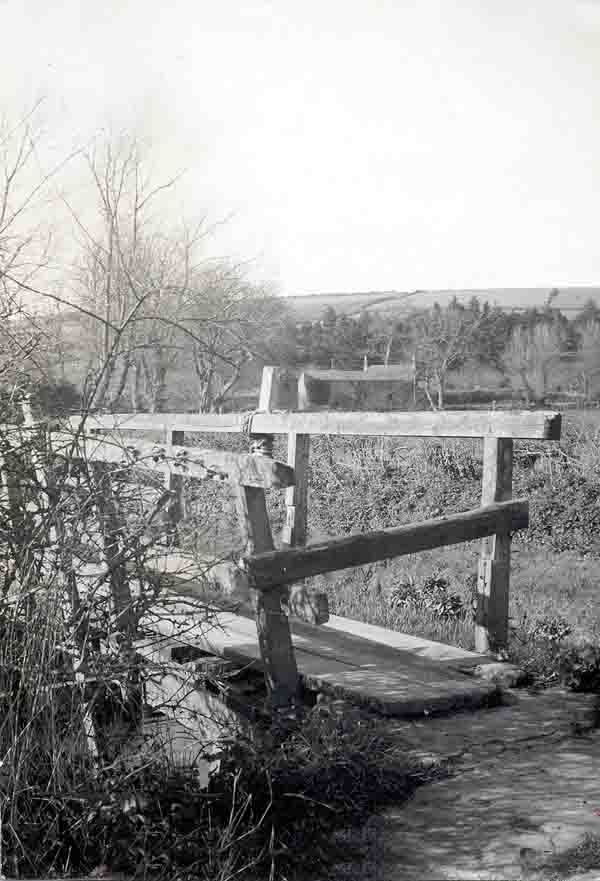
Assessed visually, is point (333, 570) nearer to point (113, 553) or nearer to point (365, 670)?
point (365, 670)

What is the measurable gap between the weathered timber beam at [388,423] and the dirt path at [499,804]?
4.62ft

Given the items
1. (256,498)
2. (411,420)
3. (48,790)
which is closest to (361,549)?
(256,498)

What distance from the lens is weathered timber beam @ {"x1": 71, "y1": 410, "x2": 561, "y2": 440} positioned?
481cm

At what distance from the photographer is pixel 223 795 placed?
317 cm

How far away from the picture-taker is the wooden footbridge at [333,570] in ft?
12.7

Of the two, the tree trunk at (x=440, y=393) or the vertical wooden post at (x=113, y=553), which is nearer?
the vertical wooden post at (x=113, y=553)

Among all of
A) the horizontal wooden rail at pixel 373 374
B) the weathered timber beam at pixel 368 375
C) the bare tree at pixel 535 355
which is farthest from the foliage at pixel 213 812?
the weathered timber beam at pixel 368 375

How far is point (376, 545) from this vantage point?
185 inches

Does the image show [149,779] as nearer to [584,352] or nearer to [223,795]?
[223,795]

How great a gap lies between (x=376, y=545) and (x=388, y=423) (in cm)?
142

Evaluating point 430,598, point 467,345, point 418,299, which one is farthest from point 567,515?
point 418,299

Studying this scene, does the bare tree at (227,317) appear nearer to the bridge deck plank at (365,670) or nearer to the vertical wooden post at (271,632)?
the bridge deck plank at (365,670)

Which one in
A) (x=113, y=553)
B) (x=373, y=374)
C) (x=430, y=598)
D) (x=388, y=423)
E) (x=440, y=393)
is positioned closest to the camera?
(x=113, y=553)

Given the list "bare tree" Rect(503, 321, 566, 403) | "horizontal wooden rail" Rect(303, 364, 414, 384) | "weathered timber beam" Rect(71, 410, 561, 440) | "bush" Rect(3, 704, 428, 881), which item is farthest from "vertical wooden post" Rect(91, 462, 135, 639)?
"horizontal wooden rail" Rect(303, 364, 414, 384)
